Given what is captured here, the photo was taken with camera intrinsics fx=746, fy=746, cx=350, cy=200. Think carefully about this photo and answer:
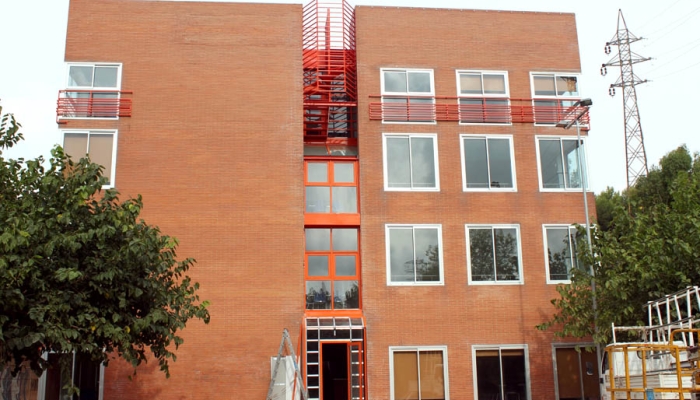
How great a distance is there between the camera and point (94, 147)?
25.0 m

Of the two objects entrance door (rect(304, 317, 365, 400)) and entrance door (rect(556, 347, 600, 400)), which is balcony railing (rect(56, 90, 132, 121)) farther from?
entrance door (rect(556, 347, 600, 400))

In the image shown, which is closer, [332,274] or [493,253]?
[332,274]

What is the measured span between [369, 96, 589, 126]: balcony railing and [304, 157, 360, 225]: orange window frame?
200 centimetres

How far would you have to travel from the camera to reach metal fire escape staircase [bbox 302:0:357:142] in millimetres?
26891

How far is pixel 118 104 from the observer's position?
25391mm

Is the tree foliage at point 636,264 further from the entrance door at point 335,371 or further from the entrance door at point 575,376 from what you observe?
the entrance door at point 335,371

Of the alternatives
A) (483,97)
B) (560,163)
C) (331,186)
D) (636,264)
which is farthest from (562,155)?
(331,186)

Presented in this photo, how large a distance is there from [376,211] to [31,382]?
11847 millimetres

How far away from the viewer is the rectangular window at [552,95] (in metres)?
26.9

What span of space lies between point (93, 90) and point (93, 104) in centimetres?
51

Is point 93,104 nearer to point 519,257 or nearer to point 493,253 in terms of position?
point 493,253

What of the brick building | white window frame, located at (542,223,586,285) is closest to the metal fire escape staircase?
the brick building

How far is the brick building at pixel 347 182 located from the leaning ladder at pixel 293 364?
1.45 ft

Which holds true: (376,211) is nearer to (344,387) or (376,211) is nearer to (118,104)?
(344,387)
